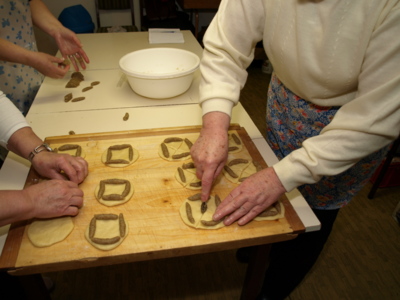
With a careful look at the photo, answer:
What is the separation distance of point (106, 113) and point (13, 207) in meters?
0.69

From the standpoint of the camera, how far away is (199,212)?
89 centimetres

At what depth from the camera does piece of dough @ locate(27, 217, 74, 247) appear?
2.59ft

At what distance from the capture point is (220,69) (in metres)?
1.06

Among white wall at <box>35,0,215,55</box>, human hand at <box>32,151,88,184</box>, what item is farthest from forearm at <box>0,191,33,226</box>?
white wall at <box>35,0,215,55</box>

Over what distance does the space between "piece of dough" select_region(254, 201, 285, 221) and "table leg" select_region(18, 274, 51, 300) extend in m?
0.68

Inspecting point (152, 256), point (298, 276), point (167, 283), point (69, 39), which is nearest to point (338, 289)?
point (298, 276)

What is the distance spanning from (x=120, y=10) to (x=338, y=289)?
394 centimetres

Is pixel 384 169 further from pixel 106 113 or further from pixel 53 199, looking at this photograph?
pixel 53 199

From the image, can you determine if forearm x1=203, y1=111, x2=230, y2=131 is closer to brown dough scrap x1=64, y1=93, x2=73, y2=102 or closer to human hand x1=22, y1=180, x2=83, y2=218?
human hand x1=22, y1=180, x2=83, y2=218

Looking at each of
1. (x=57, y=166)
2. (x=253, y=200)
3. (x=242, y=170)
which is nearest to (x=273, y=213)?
(x=253, y=200)

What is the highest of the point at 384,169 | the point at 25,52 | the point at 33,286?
the point at 25,52

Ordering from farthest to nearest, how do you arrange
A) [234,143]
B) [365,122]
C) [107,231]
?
[234,143] → [107,231] → [365,122]

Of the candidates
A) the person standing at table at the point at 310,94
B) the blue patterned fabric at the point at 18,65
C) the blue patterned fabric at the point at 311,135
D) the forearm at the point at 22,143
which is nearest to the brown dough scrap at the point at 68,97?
the blue patterned fabric at the point at 18,65

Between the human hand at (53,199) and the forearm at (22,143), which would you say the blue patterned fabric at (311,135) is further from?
the forearm at (22,143)
